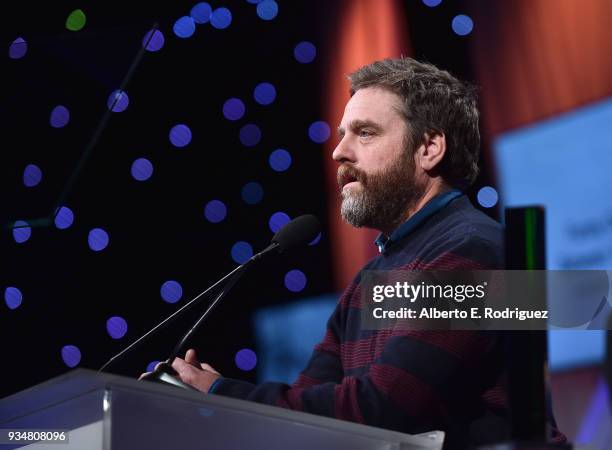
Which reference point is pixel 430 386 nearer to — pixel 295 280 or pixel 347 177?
pixel 347 177

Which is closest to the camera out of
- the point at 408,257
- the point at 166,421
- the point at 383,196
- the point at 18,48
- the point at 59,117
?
the point at 166,421

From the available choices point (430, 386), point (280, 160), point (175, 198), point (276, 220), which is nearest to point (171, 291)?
point (175, 198)

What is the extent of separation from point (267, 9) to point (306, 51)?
0.64 feet

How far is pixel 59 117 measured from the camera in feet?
6.47

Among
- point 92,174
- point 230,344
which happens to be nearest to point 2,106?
point 92,174

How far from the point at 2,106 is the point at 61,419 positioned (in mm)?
1159

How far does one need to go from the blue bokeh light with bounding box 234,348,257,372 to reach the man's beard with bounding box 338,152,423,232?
40.6 inches

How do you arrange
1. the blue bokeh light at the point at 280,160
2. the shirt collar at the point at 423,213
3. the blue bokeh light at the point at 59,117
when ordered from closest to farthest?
the shirt collar at the point at 423,213 → the blue bokeh light at the point at 59,117 → the blue bokeh light at the point at 280,160

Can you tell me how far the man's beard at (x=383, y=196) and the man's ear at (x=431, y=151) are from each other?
0.09 ft

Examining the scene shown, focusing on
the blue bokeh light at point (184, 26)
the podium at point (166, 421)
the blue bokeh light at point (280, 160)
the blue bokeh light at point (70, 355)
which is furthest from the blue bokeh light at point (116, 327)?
the podium at point (166, 421)

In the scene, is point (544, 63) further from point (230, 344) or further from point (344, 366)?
point (230, 344)

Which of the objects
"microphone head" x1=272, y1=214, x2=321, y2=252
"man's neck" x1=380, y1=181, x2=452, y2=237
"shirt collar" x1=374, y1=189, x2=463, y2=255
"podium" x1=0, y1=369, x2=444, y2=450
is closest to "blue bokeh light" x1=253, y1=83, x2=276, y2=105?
"man's neck" x1=380, y1=181, x2=452, y2=237

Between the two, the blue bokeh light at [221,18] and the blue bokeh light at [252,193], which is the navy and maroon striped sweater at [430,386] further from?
the blue bokeh light at [221,18]

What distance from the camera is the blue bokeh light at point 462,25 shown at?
2334 mm
